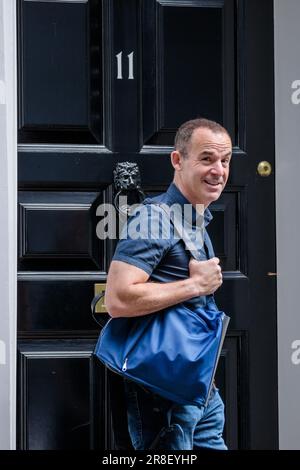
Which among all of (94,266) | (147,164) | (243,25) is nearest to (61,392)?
(94,266)

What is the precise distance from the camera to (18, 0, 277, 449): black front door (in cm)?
298

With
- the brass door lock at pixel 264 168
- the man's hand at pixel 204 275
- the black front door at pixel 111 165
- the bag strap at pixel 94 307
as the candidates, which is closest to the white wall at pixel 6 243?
the black front door at pixel 111 165

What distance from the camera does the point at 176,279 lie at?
93.7 inches

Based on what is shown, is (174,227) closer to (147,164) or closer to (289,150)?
(147,164)

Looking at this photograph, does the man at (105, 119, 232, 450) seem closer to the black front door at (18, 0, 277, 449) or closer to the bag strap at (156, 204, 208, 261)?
the bag strap at (156, 204, 208, 261)

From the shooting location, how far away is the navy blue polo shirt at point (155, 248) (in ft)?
7.54

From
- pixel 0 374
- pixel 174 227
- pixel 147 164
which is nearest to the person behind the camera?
pixel 174 227

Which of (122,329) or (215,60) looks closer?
(122,329)

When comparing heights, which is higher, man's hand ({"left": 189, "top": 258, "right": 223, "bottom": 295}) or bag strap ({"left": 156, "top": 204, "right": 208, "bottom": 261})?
bag strap ({"left": 156, "top": 204, "right": 208, "bottom": 261})

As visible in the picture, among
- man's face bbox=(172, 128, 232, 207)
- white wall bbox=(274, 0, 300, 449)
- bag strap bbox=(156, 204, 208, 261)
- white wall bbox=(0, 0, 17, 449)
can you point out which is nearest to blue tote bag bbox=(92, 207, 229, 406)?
bag strap bbox=(156, 204, 208, 261)

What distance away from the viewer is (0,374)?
2.83 m

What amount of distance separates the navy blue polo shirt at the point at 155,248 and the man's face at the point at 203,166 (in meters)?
0.07

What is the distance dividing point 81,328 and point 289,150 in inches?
41.3

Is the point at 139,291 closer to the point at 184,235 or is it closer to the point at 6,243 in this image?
the point at 184,235
